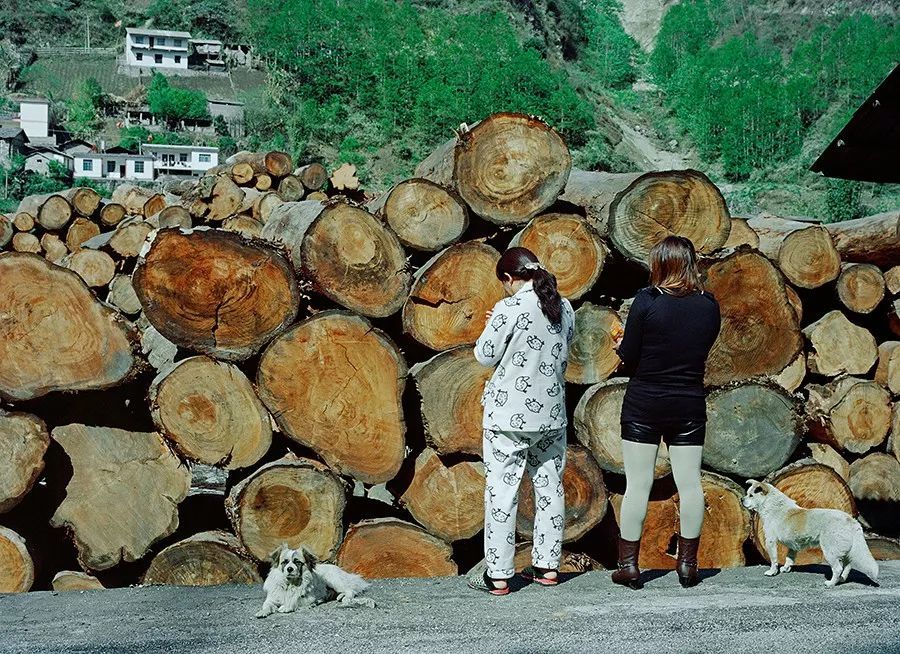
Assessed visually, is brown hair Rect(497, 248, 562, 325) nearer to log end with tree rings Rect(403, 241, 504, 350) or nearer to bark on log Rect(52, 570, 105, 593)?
log end with tree rings Rect(403, 241, 504, 350)

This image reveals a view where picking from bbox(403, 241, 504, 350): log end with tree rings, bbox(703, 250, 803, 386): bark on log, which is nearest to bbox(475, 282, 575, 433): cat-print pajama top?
bbox(403, 241, 504, 350): log end with tree rings

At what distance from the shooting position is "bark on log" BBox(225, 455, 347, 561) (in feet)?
18.1

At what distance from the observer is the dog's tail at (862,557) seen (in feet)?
15.3

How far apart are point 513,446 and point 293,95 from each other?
62521mm

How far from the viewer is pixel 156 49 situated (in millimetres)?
79062

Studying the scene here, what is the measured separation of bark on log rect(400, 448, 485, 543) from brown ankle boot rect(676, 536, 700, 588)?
1404 millimetres

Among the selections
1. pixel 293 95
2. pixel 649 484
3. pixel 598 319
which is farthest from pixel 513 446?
pixel 293 95

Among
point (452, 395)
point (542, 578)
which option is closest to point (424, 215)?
point (452, 395)

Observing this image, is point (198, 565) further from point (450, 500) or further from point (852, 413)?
point (852, 413)

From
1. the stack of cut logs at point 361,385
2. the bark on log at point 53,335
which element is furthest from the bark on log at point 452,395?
the bark on log at point 53,335

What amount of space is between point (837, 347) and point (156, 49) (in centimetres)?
8055

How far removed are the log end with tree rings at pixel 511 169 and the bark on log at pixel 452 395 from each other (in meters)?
0.99

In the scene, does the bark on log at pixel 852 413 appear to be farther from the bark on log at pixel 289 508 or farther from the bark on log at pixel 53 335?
the bark on log at pixel 53 335

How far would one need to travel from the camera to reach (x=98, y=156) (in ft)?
186
